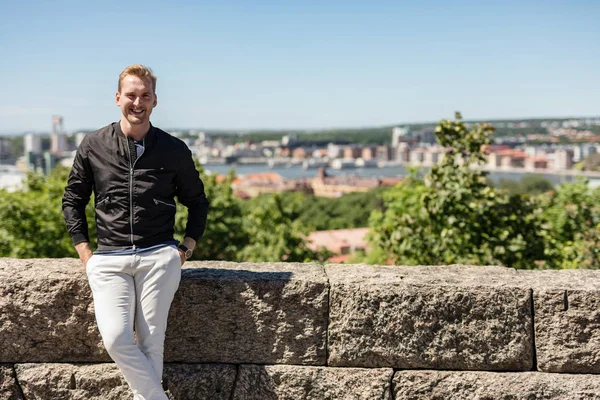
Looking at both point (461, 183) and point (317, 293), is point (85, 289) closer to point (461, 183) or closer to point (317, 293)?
point (317, 293)

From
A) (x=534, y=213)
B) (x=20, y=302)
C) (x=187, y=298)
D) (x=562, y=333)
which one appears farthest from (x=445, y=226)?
(x=20, y=302)

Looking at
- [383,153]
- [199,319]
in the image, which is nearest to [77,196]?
[199,319]

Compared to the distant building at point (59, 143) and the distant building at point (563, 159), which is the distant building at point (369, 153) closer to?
the distant building at point (563, 159)

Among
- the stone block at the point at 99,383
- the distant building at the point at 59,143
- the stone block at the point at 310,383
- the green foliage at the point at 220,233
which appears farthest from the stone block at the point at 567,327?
the distant building at the point at 59,143

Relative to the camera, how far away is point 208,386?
3.05 metres

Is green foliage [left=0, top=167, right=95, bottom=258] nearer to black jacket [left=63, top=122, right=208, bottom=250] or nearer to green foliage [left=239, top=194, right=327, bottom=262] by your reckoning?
green foliage [left=239, top=194, right=327, bottom=262]

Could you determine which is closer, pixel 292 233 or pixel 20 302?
pixel 20 302

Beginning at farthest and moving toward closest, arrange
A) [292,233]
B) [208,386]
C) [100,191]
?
[292,233]
[208,386]
[100,191]

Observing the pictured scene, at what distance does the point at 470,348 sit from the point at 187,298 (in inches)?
53.5

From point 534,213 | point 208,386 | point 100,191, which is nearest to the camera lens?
point 100,191

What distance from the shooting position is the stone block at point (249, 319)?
3.03 meters

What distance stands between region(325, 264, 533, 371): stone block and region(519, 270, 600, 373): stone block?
0.06 meters

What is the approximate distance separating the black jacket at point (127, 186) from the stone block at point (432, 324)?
84cm

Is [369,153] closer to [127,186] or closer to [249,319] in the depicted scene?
[249,319]
